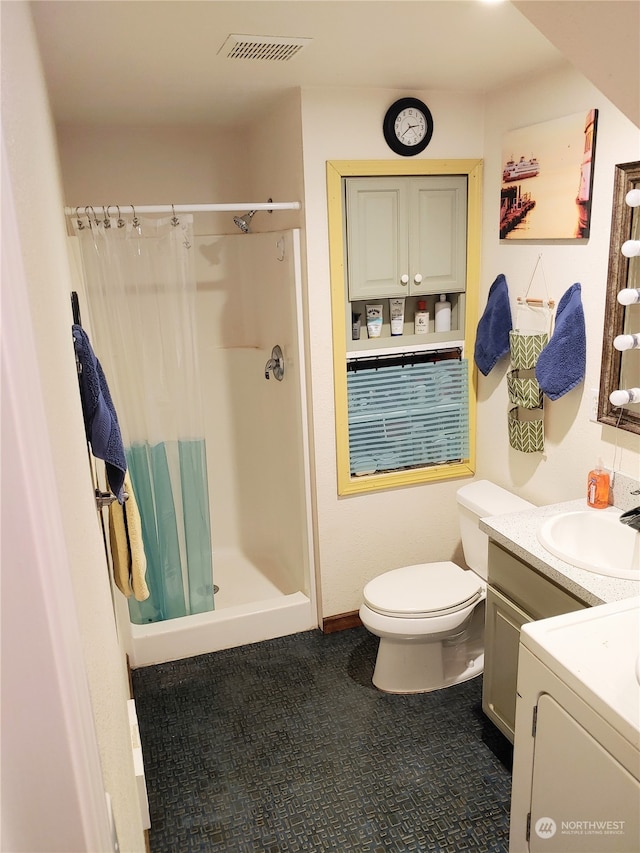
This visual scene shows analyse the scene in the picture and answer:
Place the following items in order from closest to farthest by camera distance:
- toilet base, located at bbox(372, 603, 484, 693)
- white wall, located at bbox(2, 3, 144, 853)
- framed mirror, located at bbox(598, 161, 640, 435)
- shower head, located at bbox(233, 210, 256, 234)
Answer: white wall, located at bbox(2, 3, 144, 853) → framed mirror, located at bbox(598, 161, 640, 435) → toilet base, located at bbox(372, 603, 484, 693) → shower head, located at bbox(233, 210, 256, 234)

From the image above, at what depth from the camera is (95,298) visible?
8.70 feet

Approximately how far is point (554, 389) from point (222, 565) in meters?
2.13

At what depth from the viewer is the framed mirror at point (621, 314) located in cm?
209

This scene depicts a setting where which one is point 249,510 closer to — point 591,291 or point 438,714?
point 438,714

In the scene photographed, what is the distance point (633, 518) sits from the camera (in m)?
2.01

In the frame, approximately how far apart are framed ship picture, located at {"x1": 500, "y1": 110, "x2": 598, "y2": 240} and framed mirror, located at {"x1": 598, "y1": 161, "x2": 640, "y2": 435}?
0.16 m

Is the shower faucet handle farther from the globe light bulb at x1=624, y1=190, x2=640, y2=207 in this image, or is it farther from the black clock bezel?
the globe light bulb at x1=624, y1=190, x2=640, y2=207

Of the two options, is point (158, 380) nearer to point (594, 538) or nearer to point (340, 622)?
point (340, 622)

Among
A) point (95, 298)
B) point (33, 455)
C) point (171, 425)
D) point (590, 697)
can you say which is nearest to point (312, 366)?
point (171, 425)

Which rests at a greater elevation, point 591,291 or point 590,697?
point 591,291

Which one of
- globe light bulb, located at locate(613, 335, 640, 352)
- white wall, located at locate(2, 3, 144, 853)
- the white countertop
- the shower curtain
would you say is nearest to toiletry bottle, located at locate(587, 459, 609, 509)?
the white countertop

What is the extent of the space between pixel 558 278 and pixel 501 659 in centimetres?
142

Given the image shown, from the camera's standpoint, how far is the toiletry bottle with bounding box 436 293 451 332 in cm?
293

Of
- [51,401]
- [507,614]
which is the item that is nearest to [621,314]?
[507,614]
